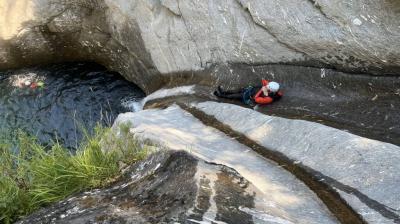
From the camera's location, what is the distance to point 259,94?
10.1m

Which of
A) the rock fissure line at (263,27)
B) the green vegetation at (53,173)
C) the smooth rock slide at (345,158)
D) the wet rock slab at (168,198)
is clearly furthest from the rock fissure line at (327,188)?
the rock fissure line at (263,27)

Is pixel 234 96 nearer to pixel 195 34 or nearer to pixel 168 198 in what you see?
pixel 195 34

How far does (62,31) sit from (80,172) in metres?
12.8

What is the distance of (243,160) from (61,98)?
33.0 feet

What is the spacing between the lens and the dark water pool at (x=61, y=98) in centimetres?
1409

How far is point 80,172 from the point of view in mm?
5328

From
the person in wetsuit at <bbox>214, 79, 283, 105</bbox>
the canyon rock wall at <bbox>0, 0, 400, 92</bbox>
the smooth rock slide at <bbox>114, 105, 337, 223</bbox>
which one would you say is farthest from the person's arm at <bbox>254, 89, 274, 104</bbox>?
the smooth rock slide at <bbox>114, 105, 337, 223</bbox>

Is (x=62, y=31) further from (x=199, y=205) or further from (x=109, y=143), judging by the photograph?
(x=199, y=205)

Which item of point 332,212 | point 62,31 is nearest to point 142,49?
point 62,31

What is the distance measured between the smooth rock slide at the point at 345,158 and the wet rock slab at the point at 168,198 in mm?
1643

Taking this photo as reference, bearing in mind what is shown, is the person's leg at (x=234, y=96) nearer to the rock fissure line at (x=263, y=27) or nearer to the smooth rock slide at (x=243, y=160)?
the smooth rock slide at (x=243, y=160)

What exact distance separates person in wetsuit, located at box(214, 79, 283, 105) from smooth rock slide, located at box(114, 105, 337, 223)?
1.32m

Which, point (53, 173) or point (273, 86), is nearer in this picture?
point (53, 173)

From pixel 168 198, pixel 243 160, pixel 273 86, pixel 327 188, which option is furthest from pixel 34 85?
pixel 168 198
